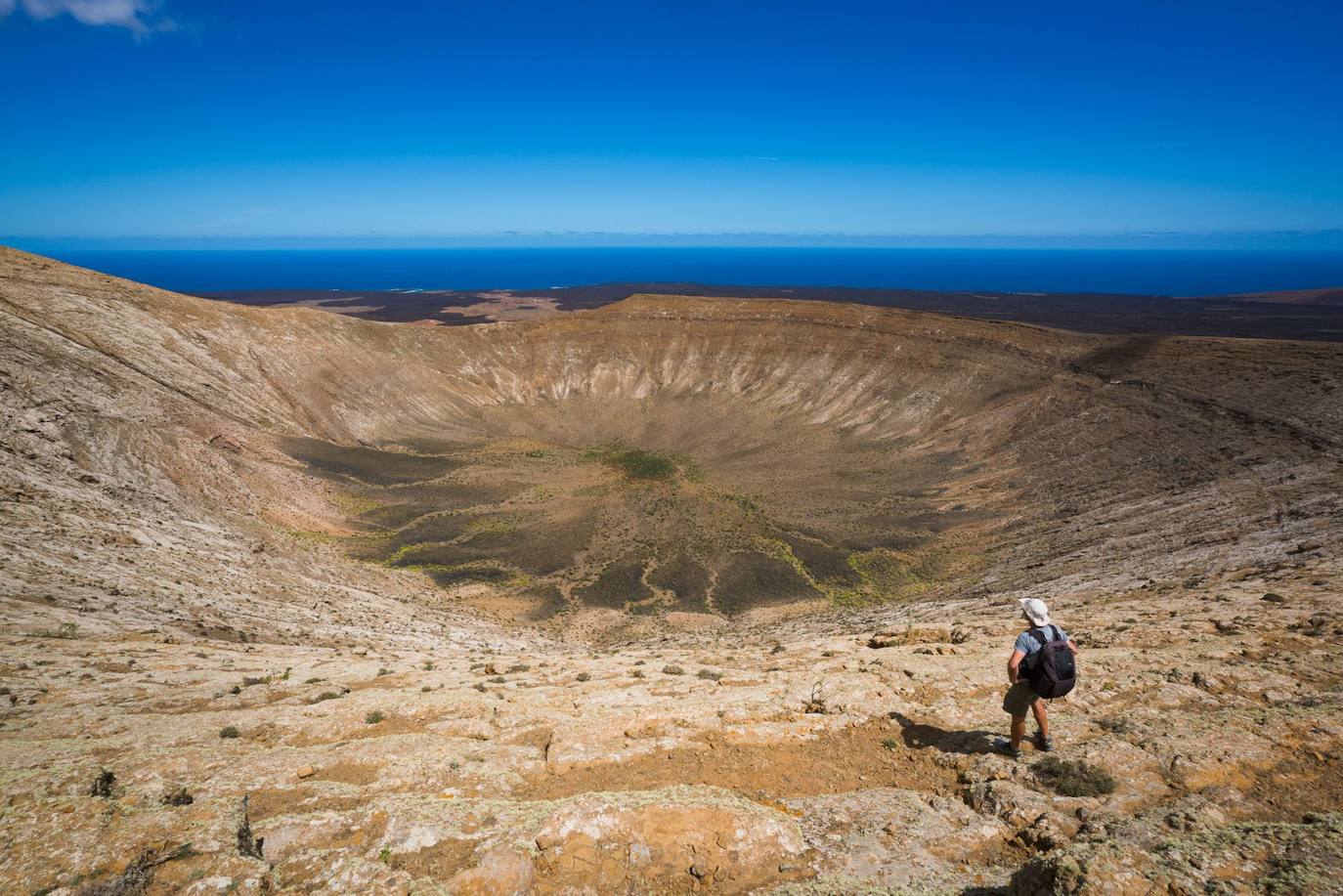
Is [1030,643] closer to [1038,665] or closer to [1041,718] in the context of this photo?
[1038,665]

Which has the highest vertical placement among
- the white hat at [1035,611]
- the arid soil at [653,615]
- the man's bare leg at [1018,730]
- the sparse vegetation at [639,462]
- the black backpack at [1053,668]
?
the white hat at [1035,611]

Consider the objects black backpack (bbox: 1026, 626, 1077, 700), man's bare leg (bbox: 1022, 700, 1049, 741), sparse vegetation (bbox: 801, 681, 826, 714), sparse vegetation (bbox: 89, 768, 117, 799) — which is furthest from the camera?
sparse vegetation (bbox: 801, 681, 826, 714)

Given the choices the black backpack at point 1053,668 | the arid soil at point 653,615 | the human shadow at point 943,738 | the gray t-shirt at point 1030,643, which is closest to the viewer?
the arid soil at point 653,615

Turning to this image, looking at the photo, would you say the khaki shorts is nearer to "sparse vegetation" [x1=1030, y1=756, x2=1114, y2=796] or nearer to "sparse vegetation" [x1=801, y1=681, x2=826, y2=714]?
"sparse vegetation" [x1=1030, y1=756, x2=1114, y2=796]

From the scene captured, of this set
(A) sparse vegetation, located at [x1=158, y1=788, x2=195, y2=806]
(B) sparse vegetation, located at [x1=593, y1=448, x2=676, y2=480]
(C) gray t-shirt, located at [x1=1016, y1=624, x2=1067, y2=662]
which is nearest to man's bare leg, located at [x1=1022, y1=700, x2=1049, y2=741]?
(C) gray t-shirt, located at [x1=1016, y1=624, x2=1067, y2=662]

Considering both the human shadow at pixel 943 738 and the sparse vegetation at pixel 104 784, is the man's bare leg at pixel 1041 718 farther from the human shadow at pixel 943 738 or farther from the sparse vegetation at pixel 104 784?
the sparse vegetation at pixel 104 784

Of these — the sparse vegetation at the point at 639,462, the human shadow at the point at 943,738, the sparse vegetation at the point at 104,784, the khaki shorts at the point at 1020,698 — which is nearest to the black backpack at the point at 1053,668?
the khaki shorts at the point at 1020,698

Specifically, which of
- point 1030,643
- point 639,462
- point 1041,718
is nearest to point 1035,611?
point 1030,643
